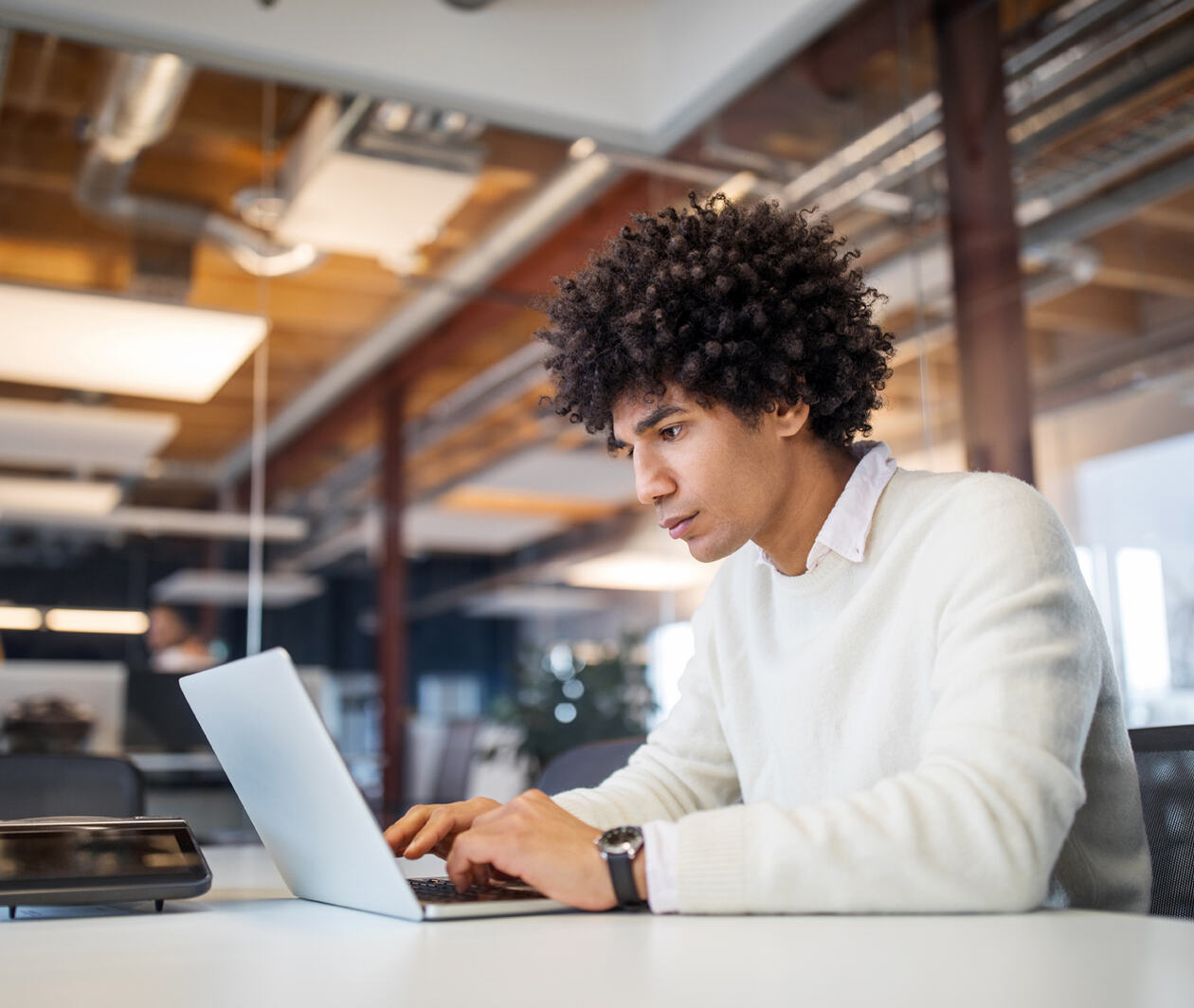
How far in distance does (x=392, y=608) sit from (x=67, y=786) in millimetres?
2610

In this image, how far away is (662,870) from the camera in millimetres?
994

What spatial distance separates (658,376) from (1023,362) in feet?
7.24

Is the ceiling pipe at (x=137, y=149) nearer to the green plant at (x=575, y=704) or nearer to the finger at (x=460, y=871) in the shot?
the green plant at (x=575, y=704)

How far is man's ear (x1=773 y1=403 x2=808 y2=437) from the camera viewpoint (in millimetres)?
1561

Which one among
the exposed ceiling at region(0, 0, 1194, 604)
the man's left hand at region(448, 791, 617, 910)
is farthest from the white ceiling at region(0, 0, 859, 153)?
the man's left hand at region(448, 791, 617, 910)

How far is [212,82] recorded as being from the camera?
3938 mm

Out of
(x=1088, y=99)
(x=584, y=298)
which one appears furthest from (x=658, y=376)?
(x=1088, y=99)

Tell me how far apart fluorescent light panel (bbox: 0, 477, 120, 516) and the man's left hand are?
3.14 m

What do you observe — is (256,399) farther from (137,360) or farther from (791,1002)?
(791,1002)

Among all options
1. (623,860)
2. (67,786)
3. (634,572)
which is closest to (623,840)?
(623,860)

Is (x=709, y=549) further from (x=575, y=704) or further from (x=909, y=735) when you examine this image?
(x=575, y=704)

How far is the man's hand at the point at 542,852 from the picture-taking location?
3.31 ft

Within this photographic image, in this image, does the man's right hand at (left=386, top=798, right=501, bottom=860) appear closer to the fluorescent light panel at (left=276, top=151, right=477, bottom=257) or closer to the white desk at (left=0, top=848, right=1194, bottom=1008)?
the white desk at (left=0, top=848, right=1194, bottom=1008)

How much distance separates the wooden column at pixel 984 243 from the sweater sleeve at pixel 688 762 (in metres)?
2.01
